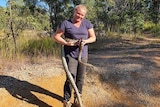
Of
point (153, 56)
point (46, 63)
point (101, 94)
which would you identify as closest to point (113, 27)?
point (153, 56)

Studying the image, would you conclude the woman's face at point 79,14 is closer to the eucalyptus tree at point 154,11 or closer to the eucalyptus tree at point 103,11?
the eucalyptus tree at point 103,11

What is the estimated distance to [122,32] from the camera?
13.2 meters

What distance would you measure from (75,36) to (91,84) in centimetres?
164

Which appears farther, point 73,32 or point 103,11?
point 103,11

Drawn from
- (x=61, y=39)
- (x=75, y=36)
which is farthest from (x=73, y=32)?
(x=61, y=39)

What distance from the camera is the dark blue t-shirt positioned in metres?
3.88

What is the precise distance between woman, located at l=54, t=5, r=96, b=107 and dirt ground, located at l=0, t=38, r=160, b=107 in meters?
0.78

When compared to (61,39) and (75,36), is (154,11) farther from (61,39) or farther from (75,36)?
(61,39)

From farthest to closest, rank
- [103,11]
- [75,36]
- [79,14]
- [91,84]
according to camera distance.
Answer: [103,11], [91,84], [75,36], [79,14]

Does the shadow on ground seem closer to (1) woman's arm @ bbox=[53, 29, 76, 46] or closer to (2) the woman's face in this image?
(1) woman's arm @ bbox=[53, 29, 76, 46]

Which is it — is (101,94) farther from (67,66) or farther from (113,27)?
(113,27)

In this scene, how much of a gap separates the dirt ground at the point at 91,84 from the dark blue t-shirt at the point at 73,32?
1028mm

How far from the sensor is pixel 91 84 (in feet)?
17.6

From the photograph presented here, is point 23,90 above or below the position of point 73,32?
below
